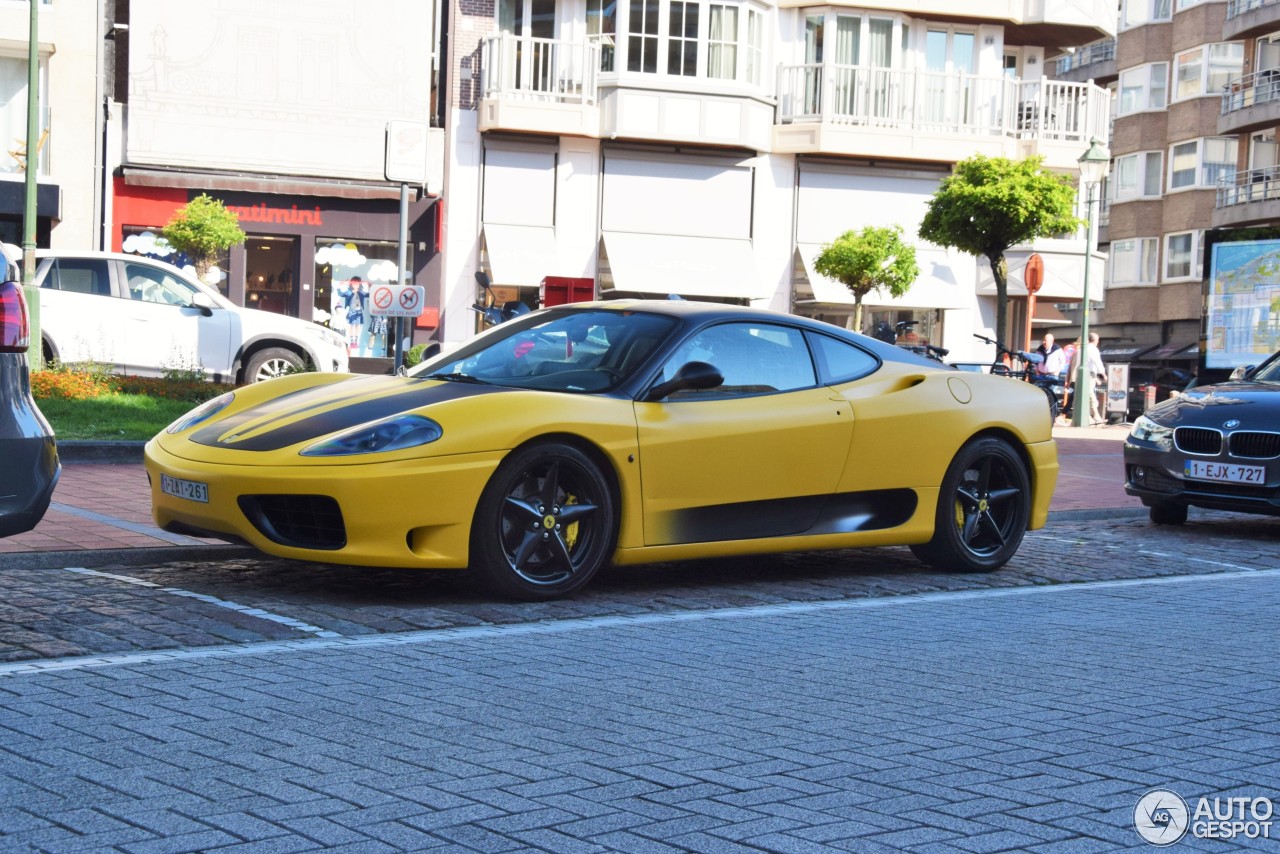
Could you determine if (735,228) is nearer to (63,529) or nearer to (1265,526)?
(1265,526)

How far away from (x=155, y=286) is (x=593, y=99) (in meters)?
15.0

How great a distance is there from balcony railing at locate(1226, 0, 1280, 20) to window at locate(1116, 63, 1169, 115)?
3901mm

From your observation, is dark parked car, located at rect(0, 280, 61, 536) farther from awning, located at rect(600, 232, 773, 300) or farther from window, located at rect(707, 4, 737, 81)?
window, located at rect(707, 4, 737, 81)

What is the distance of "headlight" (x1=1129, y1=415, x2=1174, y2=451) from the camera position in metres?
11.4

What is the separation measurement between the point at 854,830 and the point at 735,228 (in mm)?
29503

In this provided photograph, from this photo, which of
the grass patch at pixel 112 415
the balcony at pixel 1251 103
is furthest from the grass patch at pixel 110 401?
the balcony at pixel 1251 103

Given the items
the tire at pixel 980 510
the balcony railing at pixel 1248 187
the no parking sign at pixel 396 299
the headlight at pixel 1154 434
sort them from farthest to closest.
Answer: the balcony railing at pixel 1248 187 < the no parking sign at pixel 396 299 < the headlight at pixel 1154 434 < the tire at pixel 980 510

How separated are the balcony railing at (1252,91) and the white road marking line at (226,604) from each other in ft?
154

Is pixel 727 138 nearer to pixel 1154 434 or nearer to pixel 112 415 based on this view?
pixel 112 415

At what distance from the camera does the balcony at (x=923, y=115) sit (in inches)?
1298

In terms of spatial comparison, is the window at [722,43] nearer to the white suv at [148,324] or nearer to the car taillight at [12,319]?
the white suv at [148,324]

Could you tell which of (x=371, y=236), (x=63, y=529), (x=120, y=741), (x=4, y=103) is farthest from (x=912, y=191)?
(x=120, y=741)

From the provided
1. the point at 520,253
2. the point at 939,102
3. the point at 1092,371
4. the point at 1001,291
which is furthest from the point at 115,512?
the point at 939,102

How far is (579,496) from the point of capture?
6945mm
